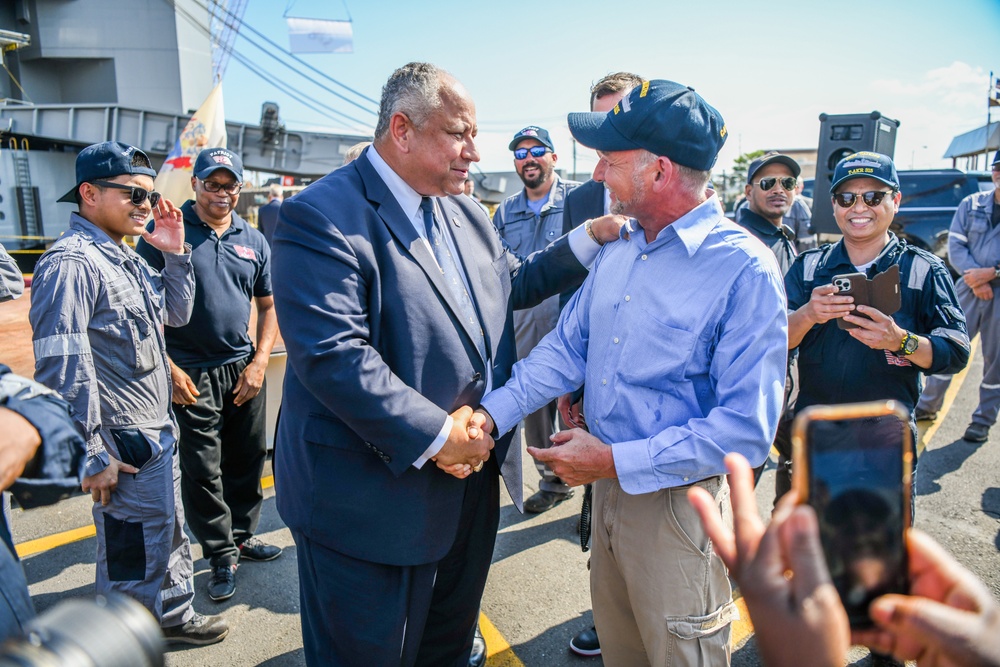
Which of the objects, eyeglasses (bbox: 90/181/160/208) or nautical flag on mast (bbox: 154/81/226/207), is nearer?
eyeglasses (bbox: 90/181/160/208)

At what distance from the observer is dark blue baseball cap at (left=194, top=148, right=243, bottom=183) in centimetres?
354

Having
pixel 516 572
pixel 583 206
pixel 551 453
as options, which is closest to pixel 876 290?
pixel 551 453

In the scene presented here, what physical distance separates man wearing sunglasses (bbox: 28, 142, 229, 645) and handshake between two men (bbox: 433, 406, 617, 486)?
1453mm

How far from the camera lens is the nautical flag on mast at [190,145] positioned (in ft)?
24.9

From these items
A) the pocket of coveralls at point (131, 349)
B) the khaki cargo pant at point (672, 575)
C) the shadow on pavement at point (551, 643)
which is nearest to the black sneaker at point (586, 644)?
the shadow on pavement at point (551, 643)

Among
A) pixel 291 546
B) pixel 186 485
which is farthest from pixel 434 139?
pixel 291 546

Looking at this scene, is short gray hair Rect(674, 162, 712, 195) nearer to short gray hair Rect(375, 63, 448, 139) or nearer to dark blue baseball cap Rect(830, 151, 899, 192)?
short gray hair Rect(375, 63, 448, 139)

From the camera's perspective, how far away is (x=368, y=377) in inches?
69.9

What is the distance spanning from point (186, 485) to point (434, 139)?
238 cm

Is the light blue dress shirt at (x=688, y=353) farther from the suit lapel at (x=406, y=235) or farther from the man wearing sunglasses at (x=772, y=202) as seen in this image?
the man wearing sunglasses at (x=772, y=202)

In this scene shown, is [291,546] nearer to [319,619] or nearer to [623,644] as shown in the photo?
[319,619]

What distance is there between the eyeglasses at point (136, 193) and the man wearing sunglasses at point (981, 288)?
5.93m

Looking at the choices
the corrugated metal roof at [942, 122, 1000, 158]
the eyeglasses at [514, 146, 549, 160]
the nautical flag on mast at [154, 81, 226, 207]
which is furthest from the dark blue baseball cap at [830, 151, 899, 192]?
the corrugated metal roof at [942, 122, 1000, 158]

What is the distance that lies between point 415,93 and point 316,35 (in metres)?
22.5
